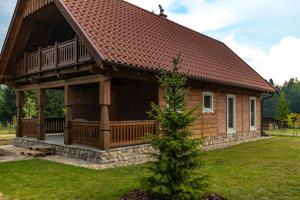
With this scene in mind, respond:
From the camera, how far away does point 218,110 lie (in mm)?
15680

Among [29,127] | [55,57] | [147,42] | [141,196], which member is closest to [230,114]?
[147,42]

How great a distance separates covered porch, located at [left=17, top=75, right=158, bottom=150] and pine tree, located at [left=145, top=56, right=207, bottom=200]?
472 cm

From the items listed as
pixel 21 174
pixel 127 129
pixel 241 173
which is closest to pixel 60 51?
pixel 127 129

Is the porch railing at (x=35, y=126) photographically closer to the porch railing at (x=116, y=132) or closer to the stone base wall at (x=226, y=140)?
the porch railing at (x=116, y=132)

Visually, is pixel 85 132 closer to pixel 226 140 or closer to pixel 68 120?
pixel 68 120

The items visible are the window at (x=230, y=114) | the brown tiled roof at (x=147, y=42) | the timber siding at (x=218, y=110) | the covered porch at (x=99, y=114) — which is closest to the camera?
the covered porch at (x=99, y=114)

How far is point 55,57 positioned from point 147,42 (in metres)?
3.79

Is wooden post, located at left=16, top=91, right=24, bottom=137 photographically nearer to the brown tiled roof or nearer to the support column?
the brown tiled roof

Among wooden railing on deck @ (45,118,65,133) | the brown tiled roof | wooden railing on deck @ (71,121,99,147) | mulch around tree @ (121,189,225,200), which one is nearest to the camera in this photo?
mulch around tree @ (121,189,225,200)

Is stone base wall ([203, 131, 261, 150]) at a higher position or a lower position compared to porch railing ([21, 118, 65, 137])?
lower

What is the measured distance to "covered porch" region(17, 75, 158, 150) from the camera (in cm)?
1029

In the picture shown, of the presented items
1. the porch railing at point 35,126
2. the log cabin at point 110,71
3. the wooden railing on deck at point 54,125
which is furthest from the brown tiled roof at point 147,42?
the wooden railing on deck at point 54,125

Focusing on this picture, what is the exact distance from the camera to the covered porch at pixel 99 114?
33.8 ft

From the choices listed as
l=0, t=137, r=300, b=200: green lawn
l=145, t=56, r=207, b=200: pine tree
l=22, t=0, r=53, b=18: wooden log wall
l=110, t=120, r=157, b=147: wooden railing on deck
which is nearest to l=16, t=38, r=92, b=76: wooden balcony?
l=22, t=0, r=53, b=18: wooden log wall
